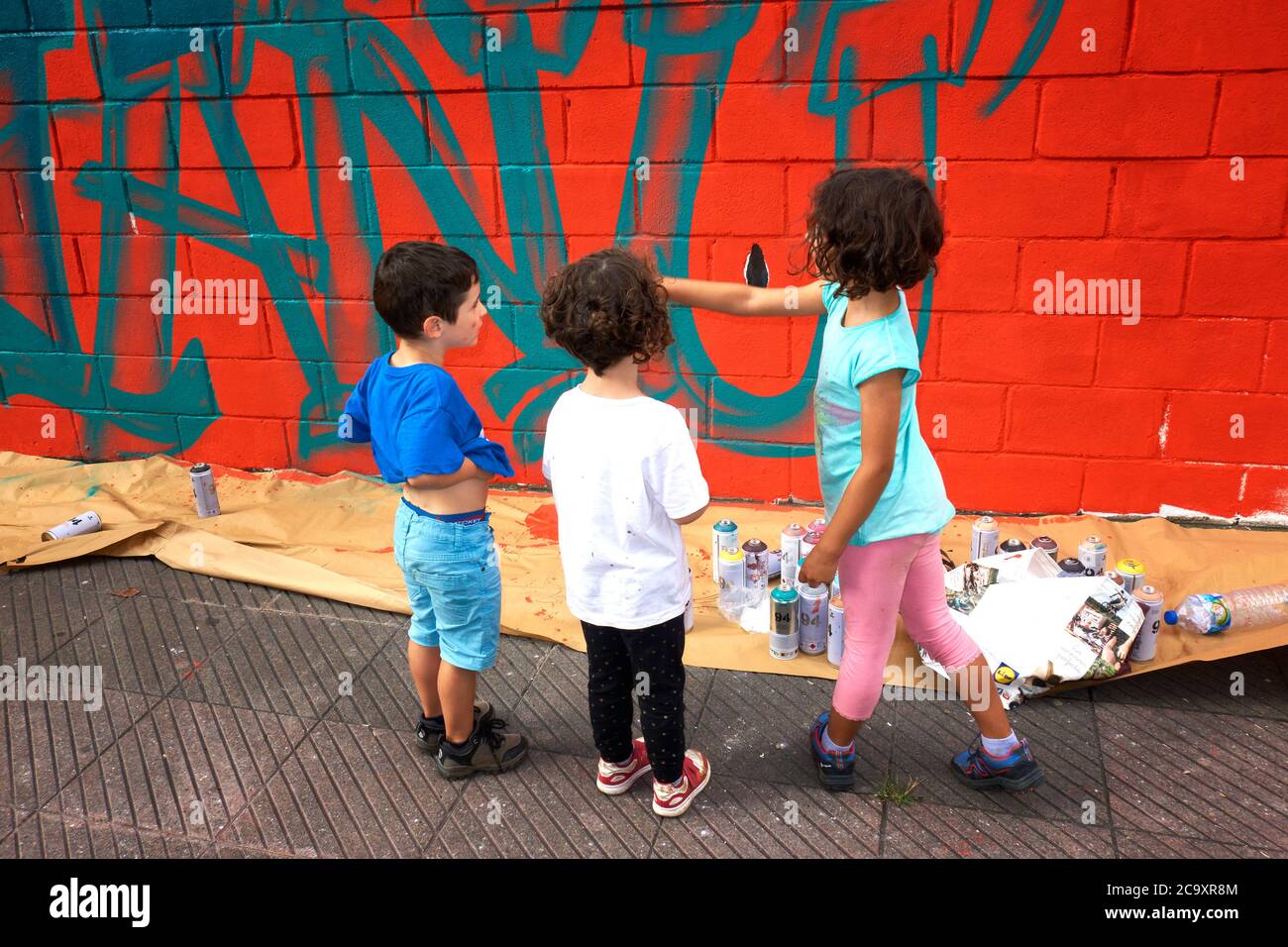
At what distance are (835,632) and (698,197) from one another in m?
1.75

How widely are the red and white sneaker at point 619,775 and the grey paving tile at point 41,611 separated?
2.08m

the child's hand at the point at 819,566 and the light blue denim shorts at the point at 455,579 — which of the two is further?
the light blue denim shorts at the point at 455,579

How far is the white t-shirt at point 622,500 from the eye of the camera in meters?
2.11

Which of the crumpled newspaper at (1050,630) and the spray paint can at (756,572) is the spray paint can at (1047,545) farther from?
the spray paint can at (756,572)

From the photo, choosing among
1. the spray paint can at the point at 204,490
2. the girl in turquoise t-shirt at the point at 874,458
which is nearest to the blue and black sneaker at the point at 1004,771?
the girl in turquoise t-shirt at the point at 874,458

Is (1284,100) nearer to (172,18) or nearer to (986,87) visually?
(986,87)

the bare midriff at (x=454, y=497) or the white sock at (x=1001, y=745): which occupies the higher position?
the bare midriff at (x=454, y=497)

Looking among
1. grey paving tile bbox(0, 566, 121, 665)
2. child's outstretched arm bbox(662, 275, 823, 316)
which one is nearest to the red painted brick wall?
grey paving tile bbox(0, 566, 121, 665)

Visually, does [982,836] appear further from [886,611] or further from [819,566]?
[819,566]

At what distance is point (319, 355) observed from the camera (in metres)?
4.40

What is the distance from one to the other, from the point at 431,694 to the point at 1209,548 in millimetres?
2825

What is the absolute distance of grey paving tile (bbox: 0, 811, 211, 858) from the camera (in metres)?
2.50

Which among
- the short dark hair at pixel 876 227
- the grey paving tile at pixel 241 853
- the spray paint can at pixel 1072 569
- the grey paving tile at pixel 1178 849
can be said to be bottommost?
the grey paving tile at pixel 241 853

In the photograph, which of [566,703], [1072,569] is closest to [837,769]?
[566,703]
